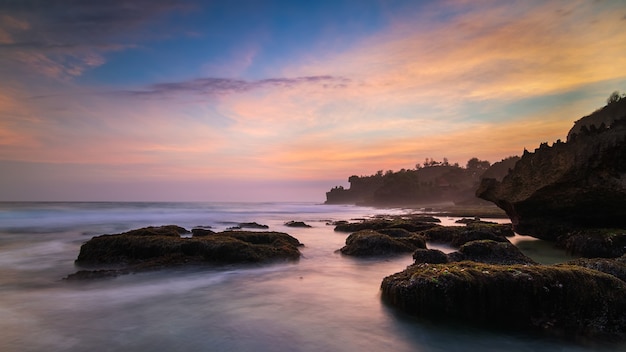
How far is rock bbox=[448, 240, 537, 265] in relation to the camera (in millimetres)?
9750

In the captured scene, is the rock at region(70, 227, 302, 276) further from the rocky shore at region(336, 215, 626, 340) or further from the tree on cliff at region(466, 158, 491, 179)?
the tree on cliff at region(466, 158, 491, 179)

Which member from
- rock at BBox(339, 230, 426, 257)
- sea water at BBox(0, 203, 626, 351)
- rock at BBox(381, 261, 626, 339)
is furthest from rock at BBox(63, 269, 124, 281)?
rock at BBox(381, 261, 626, 339)

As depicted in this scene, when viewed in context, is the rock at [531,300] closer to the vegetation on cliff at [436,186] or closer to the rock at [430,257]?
the rock at [430,257]

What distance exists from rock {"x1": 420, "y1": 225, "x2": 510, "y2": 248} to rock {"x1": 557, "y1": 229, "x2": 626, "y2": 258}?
2.21 meters

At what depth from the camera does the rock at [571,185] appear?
1281 centimetres

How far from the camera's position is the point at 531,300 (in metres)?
5.89

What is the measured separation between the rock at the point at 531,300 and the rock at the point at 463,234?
27.5 ft

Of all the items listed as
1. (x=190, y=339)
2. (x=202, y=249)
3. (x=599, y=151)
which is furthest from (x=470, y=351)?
(x=599, y=151)

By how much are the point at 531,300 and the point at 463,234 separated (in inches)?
408

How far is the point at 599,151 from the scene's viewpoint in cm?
1291

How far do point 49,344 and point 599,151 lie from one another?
16.6 m

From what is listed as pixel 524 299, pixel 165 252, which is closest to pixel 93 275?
pixel 165 252

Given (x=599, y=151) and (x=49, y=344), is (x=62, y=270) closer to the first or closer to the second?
(x=49, y=344)

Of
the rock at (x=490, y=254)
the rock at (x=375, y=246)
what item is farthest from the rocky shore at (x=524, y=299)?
the rock at (x=375, y=246)
